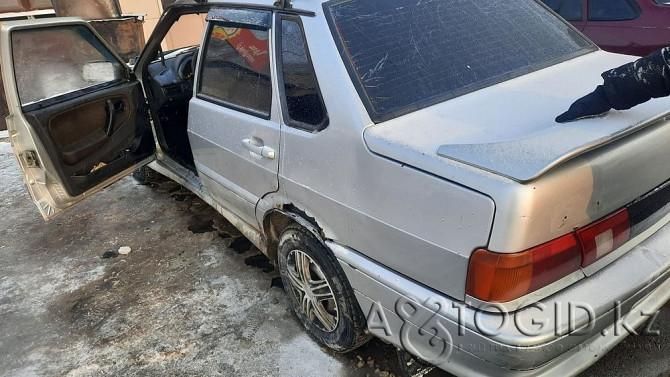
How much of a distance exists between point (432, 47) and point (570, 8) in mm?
3879

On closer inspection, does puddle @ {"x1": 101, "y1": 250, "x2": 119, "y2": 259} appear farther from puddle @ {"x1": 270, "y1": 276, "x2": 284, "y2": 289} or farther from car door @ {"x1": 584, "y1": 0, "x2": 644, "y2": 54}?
car door @ {"x1": 584, "y1": 0, "x2": 644, "y2": 54}

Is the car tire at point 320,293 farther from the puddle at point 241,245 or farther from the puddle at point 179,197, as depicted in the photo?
the puddle at point 179,197

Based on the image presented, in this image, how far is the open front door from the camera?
2.68 m

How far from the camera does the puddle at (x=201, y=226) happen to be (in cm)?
378

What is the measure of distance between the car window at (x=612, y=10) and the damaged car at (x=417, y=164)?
274cm

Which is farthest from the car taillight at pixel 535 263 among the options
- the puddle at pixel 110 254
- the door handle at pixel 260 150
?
the puddle at pixel 110 254

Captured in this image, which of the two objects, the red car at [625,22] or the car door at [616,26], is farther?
the car door at [616,26]

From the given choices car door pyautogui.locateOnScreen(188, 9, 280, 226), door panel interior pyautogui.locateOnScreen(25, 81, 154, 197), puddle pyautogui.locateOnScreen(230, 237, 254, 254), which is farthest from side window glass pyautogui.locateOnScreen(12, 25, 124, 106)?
puddle pyautogui.locateOnScreen(230, 237, 254, 254)

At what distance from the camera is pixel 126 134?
3.24 metres

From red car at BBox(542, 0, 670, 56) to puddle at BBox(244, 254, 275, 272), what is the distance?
4.04 metres

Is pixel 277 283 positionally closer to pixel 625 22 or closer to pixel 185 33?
pixel 625 22

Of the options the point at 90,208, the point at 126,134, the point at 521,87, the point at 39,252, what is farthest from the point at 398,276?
the point at 90,208

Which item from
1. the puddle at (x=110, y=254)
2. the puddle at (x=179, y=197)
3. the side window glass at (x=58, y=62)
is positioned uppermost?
the side window glass at (x=58, y=62)

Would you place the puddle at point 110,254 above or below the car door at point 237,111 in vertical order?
below
